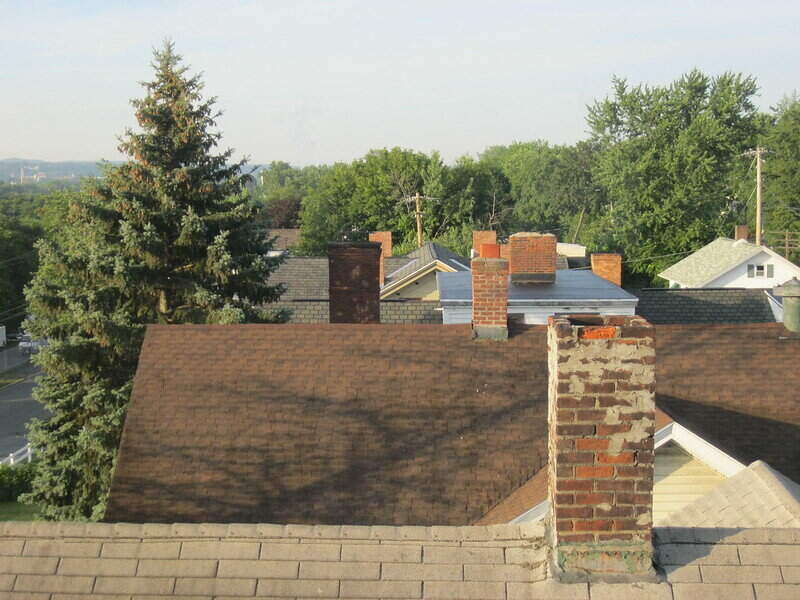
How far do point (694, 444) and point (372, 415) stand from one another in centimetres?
381

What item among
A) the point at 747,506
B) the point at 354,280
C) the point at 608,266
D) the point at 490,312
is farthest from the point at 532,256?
the point at 747,506

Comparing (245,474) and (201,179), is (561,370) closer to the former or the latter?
(245,474)

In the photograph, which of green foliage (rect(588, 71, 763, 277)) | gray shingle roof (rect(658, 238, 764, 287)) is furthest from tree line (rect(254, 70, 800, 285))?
gray shingle roof (rect(658, 238, 764, 287))

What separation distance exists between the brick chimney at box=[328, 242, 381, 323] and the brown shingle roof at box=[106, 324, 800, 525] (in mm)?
3293

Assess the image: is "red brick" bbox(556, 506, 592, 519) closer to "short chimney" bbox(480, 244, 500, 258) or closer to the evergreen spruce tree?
"short chimney" bbox(480, 244, 500, 258)

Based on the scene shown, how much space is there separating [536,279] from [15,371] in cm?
3936

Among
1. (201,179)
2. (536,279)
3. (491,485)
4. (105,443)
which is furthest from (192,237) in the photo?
(491,485)

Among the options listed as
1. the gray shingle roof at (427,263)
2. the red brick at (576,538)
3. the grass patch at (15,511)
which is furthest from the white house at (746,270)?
the red brick at (576,538)

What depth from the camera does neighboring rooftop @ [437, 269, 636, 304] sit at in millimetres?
20203

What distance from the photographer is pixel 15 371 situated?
173ft

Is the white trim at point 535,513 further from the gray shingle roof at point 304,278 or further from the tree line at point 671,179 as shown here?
the tree line at point 671,179

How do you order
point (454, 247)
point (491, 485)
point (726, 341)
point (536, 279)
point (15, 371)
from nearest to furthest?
1. point (491, 485)
2. point (726, 341)
3. point (536, 279)
4. point (15, 371)
5. point (454, 247)

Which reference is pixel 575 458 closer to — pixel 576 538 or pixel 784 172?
pixel 576 538

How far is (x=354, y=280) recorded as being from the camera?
1595 cm
